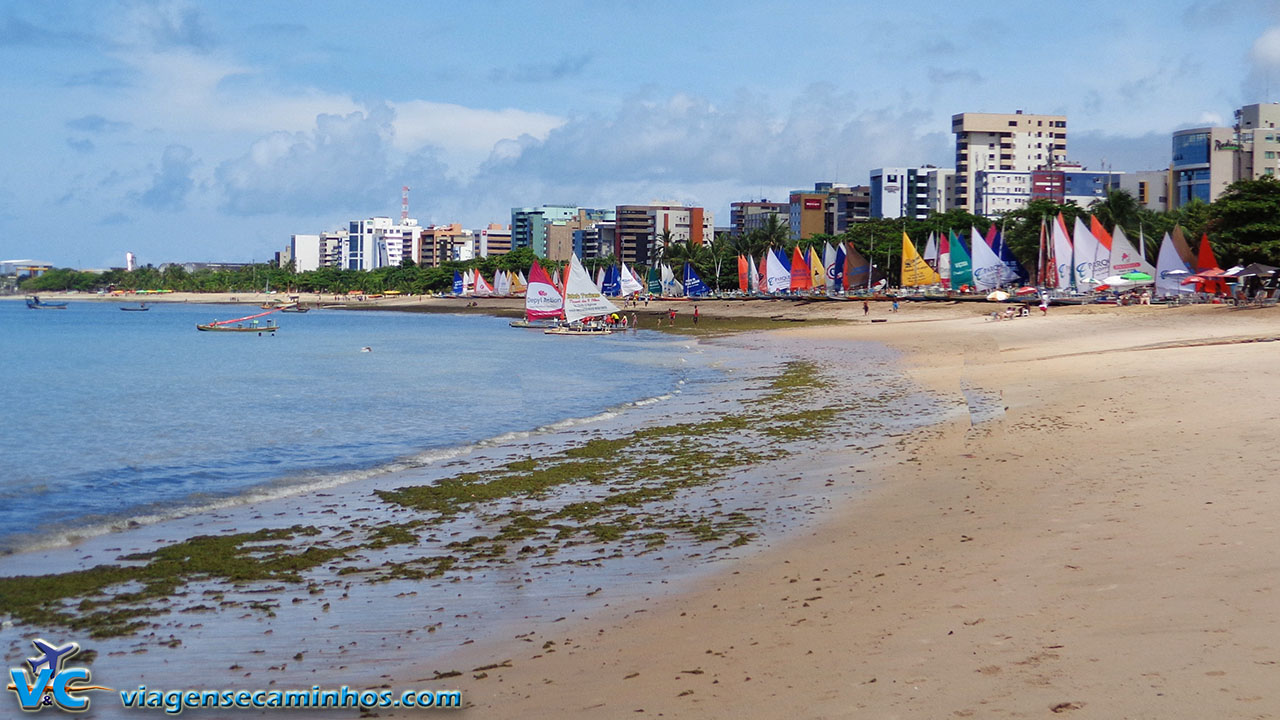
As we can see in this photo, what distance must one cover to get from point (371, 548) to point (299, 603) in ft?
8.31

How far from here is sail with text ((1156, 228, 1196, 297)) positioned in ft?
211

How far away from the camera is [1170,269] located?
6475 cm

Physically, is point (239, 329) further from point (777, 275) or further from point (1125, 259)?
point (1125, 259)

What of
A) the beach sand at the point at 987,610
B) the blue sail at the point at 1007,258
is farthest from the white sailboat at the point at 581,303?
the beach sand at the point at 987,610

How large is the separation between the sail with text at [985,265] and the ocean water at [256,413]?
26659 mm

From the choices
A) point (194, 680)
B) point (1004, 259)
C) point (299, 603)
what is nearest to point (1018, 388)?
point (299, 603)

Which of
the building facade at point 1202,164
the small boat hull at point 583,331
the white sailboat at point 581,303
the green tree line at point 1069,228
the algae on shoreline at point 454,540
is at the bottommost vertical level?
the algae on shoreline at point 454,540

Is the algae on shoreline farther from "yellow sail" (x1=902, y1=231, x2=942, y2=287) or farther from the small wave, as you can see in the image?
"yellow sail" (x1=902, y1=231, x2=942, y2=287)

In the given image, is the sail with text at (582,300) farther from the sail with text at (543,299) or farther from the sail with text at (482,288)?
the sail with text at (482,288)

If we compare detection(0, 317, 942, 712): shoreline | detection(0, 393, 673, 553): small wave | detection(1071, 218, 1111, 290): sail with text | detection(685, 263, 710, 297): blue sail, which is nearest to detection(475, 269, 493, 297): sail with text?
detection(685, 263, 710, 297): blue sail

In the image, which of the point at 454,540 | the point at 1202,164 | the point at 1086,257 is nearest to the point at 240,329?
the point at 1086,257

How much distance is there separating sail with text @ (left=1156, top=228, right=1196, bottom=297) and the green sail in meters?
19.0

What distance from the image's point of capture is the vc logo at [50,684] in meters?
7.64

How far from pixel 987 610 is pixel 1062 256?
67883 millimetres
